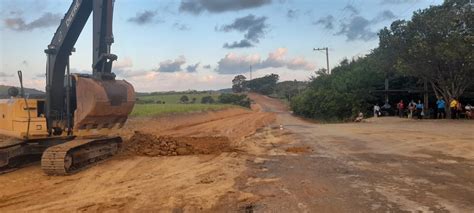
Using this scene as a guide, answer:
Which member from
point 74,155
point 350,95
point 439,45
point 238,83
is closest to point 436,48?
point 439,45

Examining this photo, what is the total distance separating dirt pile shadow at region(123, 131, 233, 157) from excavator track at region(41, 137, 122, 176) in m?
0.91

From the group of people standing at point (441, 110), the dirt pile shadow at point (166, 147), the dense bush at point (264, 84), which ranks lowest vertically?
the dirt pile shadow at point (166, 147)

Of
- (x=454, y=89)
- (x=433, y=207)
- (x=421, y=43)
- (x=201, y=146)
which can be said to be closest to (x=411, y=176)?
(x=433, y=207)

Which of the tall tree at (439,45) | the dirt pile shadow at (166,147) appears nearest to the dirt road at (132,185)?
the dirt pile shadow at (166,147)

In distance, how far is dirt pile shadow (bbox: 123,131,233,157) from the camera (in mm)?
14258

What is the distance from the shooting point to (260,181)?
9.70m

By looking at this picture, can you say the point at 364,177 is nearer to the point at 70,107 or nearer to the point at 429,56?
the point at 70,107

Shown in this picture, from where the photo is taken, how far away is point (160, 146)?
575 inches

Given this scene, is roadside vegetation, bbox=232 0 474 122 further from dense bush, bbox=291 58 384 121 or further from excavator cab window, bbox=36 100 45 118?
excavator cab window, bbox=36 100 45 118

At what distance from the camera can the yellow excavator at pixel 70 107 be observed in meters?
11.4

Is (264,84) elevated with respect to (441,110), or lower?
elevated

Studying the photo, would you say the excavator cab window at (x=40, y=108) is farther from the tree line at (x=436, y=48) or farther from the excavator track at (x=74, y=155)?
the tree line at (x=436, y=48)

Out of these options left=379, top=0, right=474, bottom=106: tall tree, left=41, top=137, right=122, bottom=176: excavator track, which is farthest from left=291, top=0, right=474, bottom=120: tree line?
left=41, top=137, right=122, bottom=176: excavator track

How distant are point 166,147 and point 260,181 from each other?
544 centimetres
